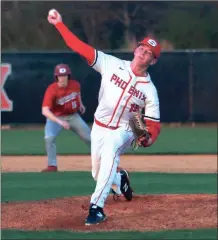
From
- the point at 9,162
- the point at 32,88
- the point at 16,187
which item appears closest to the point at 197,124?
the point at 32,88

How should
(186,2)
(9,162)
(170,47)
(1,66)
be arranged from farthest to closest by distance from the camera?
1. (186,2)
2. (170,47)
3. (1,66)
4. (9,162)

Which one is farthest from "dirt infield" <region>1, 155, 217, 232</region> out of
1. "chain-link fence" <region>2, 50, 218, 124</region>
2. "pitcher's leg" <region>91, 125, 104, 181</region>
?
"chain-link fence" <region>2, 50, 218, 124</region>

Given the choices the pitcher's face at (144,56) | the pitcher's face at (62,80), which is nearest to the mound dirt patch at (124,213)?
the pitcher's face at (144,56)

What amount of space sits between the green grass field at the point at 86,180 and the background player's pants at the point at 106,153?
1.92ft

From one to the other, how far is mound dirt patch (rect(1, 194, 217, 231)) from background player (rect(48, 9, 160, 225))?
11.5 inches

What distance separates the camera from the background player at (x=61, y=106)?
1205 centimetres

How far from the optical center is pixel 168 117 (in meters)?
20.8

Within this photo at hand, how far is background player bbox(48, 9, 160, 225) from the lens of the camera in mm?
7520

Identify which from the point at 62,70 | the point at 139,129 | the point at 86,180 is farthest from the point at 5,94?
the point at 139,129

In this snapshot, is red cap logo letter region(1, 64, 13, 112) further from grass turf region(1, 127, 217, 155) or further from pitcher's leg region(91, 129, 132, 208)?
pitcher's leg region(91, 129, 132, 208)

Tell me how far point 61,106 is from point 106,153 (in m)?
4.76

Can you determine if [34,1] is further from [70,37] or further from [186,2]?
[70,37]

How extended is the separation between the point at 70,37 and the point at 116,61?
21.9 inches

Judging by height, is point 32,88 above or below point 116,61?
below
